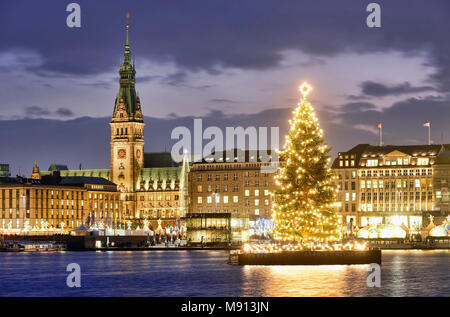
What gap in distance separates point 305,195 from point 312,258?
5401 millimetres

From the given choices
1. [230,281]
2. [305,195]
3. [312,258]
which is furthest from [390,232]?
[230,281]

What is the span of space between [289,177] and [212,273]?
34.0 feet

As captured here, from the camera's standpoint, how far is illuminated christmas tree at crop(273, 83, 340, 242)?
260 feet

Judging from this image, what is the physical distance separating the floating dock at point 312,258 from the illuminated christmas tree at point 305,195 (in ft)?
5.73

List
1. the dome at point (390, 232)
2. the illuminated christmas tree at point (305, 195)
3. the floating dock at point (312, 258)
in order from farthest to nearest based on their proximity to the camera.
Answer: the dome at point (390, 232) < the illuminated christmas tree at point (305, 195) < the floating dock at point (312, 258)

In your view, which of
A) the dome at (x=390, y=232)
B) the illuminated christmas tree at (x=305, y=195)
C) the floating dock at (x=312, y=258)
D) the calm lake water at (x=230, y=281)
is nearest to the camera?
the calm lake water at (x=230, y=281)

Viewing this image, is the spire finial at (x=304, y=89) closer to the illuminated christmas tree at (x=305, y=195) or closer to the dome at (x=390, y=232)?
the illuminated christmas tree at (x=305, y=195)

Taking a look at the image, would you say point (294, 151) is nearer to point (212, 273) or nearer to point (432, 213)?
point (212, 273)

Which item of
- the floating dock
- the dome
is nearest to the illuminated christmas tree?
the floating dock

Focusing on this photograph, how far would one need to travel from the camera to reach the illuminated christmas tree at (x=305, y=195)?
79.2 meters

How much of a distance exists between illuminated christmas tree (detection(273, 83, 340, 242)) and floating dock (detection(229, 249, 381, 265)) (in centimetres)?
175

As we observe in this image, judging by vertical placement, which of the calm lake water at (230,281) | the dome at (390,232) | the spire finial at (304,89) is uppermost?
the spire finial at (304,89)

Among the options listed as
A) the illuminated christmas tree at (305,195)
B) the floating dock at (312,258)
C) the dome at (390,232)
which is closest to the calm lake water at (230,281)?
the floating dock at (312,258)

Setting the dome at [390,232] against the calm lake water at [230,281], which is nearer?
the calm lake water at [230,281]
